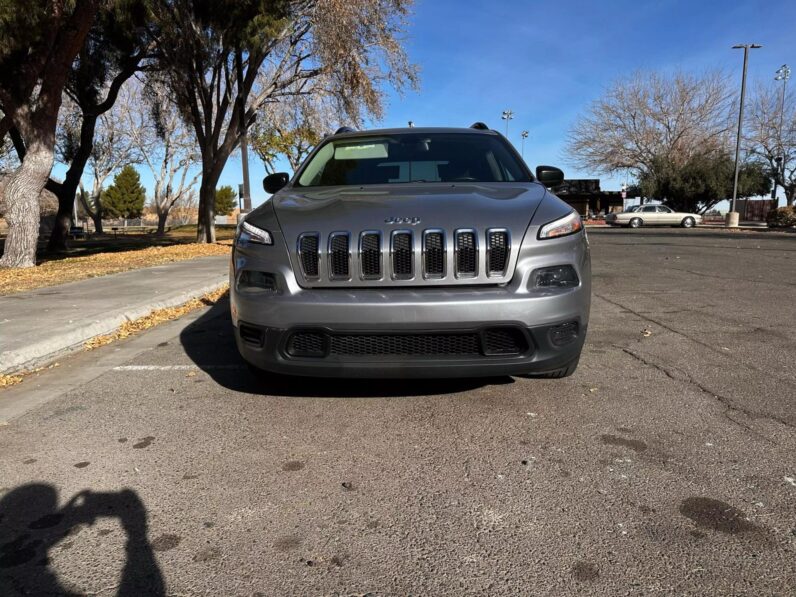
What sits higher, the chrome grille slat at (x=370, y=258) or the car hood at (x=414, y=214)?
the car hood at (x=414, y=214)

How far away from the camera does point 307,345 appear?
10.5 ft

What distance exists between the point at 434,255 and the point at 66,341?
383 centimetres

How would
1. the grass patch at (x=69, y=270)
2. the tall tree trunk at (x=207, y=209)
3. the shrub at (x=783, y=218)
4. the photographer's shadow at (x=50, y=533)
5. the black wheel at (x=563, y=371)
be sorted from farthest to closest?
the shrub at (x=783, y=218), the tall tree trunk at (x=207, y=209), the grass patch at (x=69, y=270), the black wheel at (x=563, y=371), the photographer's shadow at (x=50, y=533)

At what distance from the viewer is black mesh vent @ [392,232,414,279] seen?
10.5ft

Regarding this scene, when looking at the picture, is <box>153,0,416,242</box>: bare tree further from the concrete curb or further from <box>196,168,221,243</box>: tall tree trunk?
the concrete curb

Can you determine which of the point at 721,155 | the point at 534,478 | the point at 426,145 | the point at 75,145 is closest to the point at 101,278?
the point at 426,145

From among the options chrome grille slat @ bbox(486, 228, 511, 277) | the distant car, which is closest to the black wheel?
chrome grille slat @ bbox(486, 228, 511, 277)

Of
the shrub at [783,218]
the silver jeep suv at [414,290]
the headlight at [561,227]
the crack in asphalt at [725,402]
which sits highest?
the shrub at [783,218]

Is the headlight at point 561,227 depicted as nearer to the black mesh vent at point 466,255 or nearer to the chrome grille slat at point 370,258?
the black mesh vent at point 466,255

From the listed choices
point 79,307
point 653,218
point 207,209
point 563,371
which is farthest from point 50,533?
point 653,218

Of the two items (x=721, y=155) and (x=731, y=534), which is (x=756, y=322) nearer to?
(x=731, y=534)

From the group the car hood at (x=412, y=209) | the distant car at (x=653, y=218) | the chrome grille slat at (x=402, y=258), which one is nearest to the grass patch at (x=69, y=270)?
the car hood at (x=412, y=209)

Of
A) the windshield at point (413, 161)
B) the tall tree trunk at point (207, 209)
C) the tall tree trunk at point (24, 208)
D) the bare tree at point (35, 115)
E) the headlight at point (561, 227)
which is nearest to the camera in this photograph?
the headlight at point (561, 227)

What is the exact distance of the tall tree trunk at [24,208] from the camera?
12156 mm
